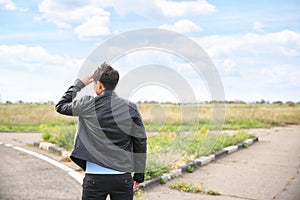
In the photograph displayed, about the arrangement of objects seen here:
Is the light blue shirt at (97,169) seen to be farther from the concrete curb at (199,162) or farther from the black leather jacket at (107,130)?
the concrete curb at (199,162)

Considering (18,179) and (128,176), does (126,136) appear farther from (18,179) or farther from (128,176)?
(18,179)

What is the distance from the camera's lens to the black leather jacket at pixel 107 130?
391 cm

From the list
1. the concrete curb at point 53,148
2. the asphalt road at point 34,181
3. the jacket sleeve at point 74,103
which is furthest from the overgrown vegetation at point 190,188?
the jacket sleeve at point 74,103

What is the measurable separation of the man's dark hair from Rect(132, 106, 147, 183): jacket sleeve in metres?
0.35

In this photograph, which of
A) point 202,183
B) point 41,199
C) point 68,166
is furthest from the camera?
point 68,166

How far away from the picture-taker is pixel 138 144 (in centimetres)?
406

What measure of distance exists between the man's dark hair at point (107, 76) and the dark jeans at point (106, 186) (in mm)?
855

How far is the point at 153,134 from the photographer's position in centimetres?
1542

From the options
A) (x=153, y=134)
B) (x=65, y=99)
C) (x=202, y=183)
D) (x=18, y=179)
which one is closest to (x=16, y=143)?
(x=153, y=134)

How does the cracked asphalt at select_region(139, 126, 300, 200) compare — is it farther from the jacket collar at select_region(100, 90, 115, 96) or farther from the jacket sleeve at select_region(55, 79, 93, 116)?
the jacket collar at select_region(100, 90, 115, 96)

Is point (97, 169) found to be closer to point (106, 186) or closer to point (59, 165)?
point (106, 186)

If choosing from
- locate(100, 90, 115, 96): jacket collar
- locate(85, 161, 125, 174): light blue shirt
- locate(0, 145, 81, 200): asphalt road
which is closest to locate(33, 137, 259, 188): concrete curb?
locate(0, 145, 81, 200): asphalt road

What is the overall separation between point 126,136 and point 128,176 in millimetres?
397

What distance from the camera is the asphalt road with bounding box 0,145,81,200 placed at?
6.84m
